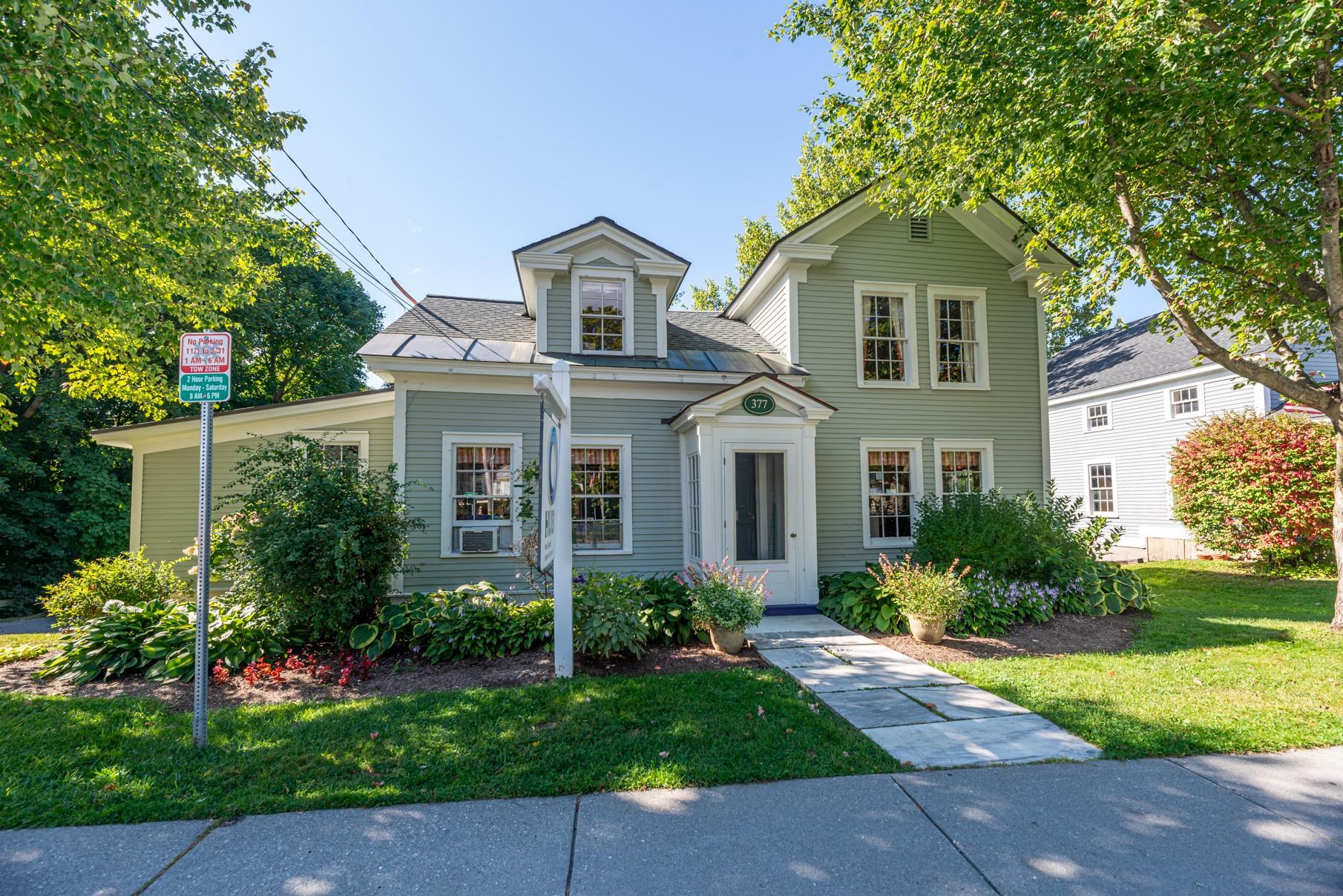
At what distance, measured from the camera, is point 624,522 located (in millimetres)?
9219

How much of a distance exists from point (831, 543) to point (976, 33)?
7322 mm

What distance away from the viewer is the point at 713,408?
27.3 ft

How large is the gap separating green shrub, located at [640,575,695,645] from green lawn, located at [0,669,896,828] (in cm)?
142

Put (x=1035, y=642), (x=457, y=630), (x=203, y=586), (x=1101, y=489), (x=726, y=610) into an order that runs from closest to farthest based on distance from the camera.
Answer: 1. (x=203, y=586)
2. (x=457, y=630)
3. (x=726, y=610)
4. (x=1035, y=642)
5. (x=1101, y=489)

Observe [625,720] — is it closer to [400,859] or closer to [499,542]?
[400,859]

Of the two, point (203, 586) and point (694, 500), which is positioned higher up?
point (694, 500)

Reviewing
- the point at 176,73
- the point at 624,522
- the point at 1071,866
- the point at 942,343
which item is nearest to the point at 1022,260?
the point at 942,343

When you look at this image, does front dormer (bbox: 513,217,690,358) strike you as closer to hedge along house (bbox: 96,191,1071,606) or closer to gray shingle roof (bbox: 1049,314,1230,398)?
hedge along house (bbox: 96,191,1071,606)

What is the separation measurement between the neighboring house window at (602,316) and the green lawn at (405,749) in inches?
234

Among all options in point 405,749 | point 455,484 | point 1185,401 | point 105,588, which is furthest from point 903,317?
point 105,588

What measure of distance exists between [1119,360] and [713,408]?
1809 cm

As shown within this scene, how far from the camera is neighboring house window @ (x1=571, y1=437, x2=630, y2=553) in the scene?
917 centimetres

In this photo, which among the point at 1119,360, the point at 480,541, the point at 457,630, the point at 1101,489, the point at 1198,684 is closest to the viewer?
the point at 1198,684

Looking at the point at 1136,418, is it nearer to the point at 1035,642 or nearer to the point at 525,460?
the point at 1035,642
